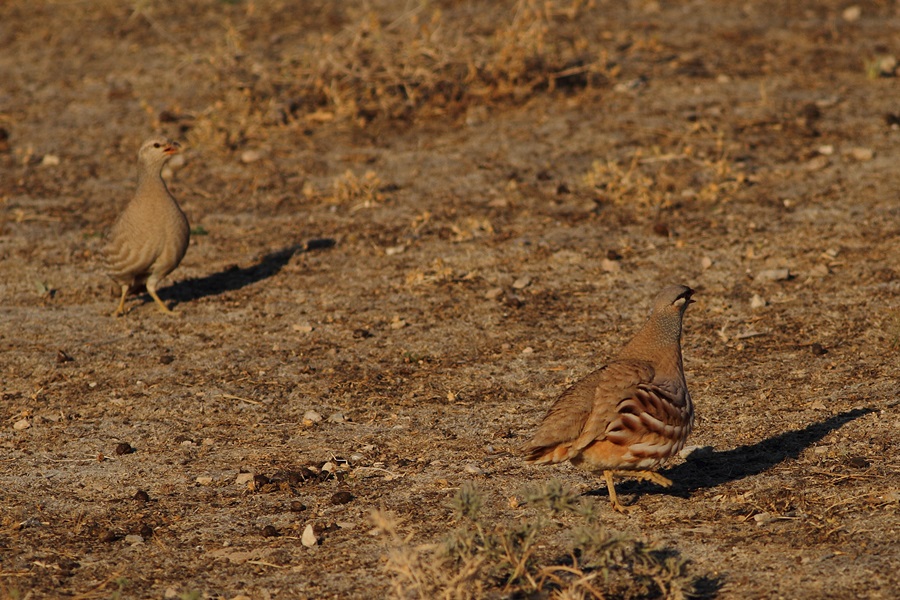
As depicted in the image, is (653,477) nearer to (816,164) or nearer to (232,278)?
(232,278)

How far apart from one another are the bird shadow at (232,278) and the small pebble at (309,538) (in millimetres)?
5160

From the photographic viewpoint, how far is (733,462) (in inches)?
311

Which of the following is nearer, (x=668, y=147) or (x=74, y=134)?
(x=668, y=147)

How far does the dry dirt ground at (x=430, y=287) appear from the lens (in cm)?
700

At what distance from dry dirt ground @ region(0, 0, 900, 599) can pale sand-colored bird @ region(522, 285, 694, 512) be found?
39 centimetres

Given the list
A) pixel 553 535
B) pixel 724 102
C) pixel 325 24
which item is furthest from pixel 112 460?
pixel 325 24

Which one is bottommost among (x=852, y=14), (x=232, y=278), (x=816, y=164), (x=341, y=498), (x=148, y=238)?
(x=232, y=278)

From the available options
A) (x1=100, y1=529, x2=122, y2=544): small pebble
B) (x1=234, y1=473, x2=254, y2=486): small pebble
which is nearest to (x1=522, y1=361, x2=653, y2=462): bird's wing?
(x1=234, y1=473, x2=254, y2=486): small pebble

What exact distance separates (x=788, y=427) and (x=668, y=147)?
6466 mm

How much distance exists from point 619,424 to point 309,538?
2.06m

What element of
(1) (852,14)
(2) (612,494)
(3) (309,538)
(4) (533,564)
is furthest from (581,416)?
(1) (852,14)

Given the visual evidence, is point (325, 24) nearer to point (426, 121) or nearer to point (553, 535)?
point (426, 121)

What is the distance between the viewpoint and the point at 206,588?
6.51m

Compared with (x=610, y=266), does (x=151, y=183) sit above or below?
above
